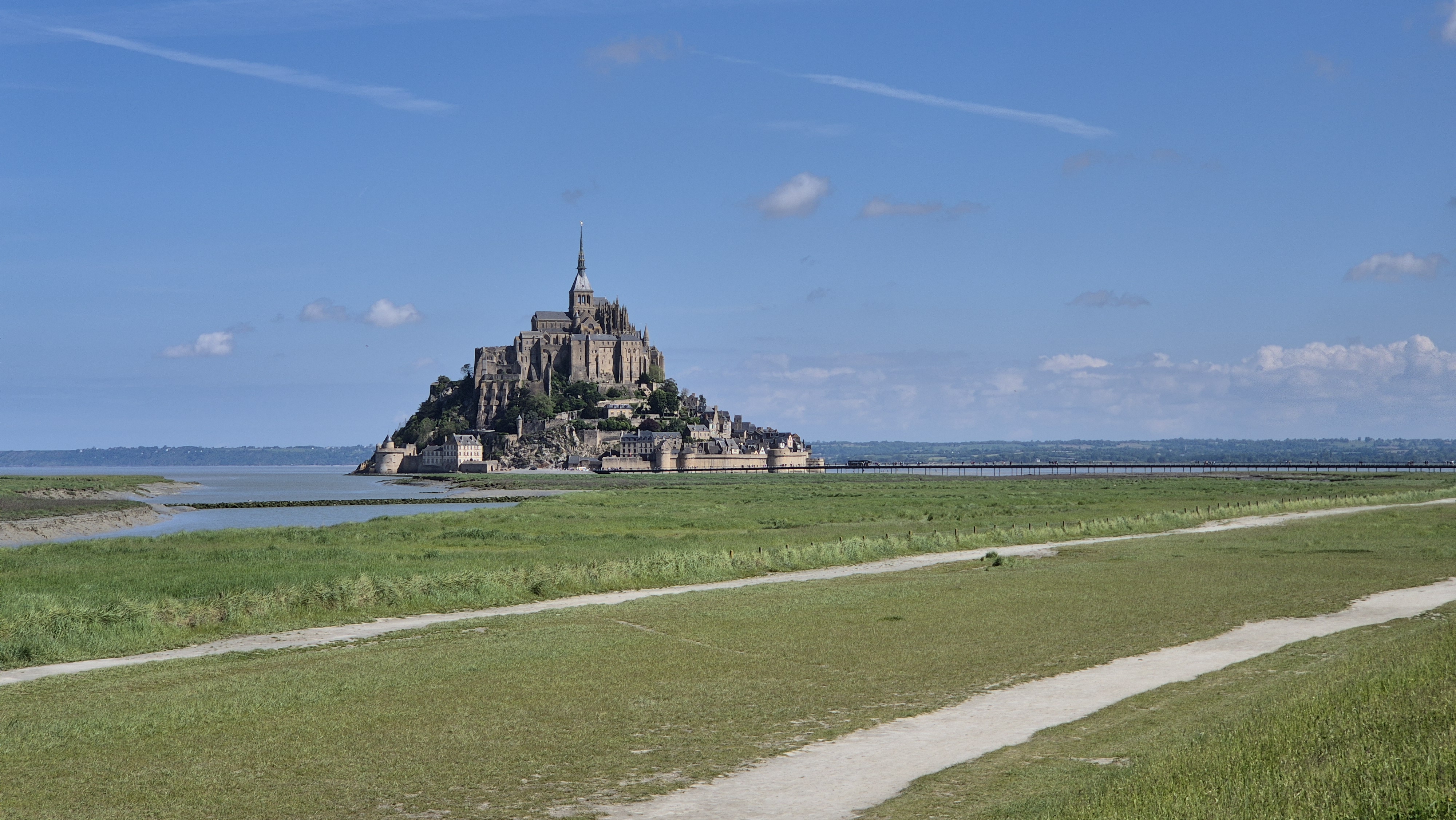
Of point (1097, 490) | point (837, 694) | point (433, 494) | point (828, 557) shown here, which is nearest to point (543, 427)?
point (433, 494)

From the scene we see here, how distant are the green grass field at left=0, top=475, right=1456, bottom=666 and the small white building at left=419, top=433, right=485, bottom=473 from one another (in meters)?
103

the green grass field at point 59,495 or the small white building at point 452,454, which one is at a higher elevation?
the small white building at point 452,454

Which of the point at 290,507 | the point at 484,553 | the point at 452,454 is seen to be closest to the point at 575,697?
the point at 484,553

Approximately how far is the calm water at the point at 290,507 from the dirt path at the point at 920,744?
1670 inches

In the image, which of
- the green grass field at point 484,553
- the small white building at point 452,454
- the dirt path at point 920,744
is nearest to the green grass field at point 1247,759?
the dirt path at point 920,744

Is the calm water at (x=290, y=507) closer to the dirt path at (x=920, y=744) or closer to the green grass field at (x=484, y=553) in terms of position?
the green grass field at (x=484, y=553)

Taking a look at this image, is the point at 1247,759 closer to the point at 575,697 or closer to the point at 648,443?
the point at 575,697

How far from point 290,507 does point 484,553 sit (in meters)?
51.7

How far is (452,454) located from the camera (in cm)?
18825

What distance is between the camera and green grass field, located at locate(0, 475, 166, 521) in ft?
222

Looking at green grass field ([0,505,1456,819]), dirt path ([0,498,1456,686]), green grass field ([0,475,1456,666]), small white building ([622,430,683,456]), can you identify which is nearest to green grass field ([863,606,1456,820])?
green grass field ([0,505,1456,819])

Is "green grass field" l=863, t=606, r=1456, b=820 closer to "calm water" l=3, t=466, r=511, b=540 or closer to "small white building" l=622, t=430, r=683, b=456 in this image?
"calm water" l=3, t=466, r=511, b=540

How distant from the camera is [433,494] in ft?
380

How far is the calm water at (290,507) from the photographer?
65.1m
